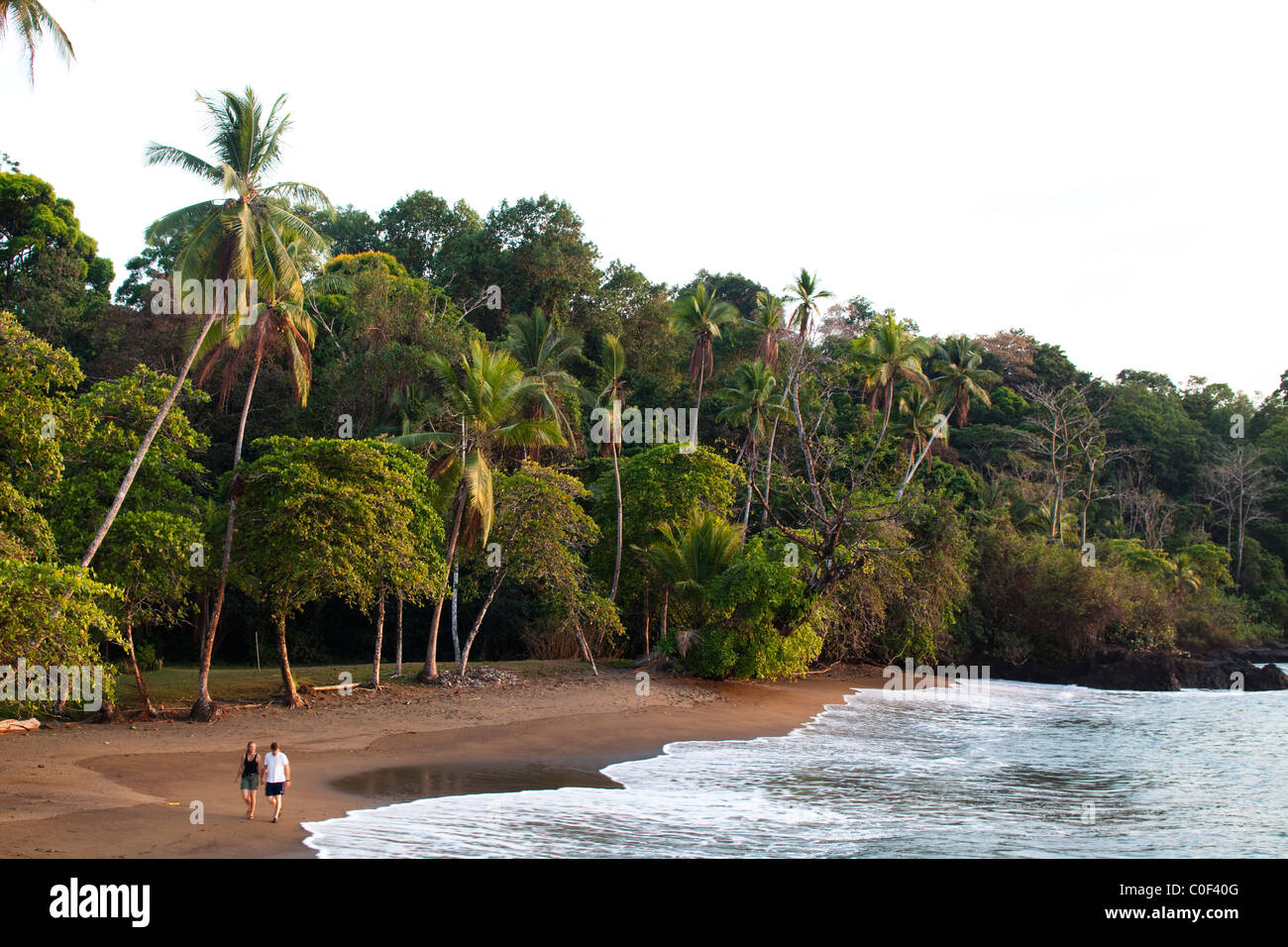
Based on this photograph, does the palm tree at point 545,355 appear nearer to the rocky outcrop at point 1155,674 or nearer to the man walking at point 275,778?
the rocky outcrop at point 1155,674

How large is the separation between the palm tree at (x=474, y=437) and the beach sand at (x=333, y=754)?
3498 mm

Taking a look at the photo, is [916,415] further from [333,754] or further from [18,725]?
[18,725]

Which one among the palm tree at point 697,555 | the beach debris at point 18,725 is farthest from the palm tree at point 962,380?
the beach debris at point 18,725

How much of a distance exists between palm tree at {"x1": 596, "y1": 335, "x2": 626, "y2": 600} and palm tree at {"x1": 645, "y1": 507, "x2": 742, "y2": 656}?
1795mm

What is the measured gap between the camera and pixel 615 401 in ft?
96.9

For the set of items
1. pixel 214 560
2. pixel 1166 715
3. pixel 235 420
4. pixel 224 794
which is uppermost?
pixel 235 420

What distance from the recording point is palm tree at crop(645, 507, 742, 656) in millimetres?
26453

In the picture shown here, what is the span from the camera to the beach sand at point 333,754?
10023 millimetres

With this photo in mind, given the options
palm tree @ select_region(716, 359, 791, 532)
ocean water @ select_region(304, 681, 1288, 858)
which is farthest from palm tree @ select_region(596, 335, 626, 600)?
ocean water @ select_region(304, 681, 1288, 858)

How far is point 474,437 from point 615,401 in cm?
848
